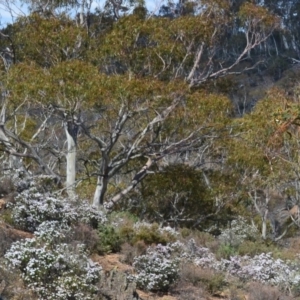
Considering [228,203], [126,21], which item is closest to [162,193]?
[228,203]

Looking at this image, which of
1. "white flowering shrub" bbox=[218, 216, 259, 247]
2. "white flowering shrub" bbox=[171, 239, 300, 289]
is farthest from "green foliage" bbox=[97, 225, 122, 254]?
"white flowering shrub" bbox=[218, 216, 259, 247]

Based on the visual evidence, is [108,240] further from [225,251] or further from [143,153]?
[143,153]

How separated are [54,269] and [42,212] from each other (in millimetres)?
2288

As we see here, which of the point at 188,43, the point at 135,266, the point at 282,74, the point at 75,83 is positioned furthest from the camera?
the point at 282,74

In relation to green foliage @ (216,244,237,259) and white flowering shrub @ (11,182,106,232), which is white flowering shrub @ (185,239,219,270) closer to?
green foliage @ (216,244,237,259)

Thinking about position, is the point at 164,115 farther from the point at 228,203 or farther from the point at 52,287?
the point at 52,287

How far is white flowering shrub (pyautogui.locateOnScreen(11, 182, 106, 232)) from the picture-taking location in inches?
344

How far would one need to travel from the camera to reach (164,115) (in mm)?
13953

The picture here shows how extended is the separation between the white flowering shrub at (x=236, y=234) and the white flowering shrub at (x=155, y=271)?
4.77 meters

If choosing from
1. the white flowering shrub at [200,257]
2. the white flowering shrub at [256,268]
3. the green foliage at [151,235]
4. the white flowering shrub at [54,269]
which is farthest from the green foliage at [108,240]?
the white flowering shrub at [54,269]

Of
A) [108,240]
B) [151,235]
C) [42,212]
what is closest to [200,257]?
[151,235]

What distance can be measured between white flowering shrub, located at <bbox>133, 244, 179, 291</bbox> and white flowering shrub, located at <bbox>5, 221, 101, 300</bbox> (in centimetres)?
85

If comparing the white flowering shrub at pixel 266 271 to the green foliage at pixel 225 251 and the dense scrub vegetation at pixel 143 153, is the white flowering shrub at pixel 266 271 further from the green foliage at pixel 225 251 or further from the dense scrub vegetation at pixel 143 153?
the green foliage at pixel 225 251

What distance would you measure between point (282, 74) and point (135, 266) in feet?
172
